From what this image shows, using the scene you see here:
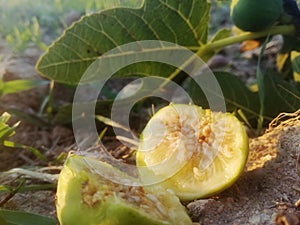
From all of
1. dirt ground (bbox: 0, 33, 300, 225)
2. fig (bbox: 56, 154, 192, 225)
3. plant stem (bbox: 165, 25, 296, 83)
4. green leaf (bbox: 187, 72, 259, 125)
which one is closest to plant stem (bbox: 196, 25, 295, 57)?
plant stem (bbox: 165, 25, 296, 83)

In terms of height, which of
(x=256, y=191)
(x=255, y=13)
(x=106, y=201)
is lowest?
(x=256, y=191)

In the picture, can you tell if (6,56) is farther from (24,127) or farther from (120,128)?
(120,128)

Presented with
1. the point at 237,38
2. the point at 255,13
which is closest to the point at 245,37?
the point at 237,38

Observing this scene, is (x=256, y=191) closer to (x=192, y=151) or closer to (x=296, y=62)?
(x=192, y=151)

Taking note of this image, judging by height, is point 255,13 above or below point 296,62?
above

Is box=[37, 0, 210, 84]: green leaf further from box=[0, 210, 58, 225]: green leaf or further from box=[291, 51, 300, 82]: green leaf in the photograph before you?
box=[0, 210, 58, 225]: green leaf

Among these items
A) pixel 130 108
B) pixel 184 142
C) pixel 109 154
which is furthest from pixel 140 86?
pixel 184 142

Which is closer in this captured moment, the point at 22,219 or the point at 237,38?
the point at 22,219
